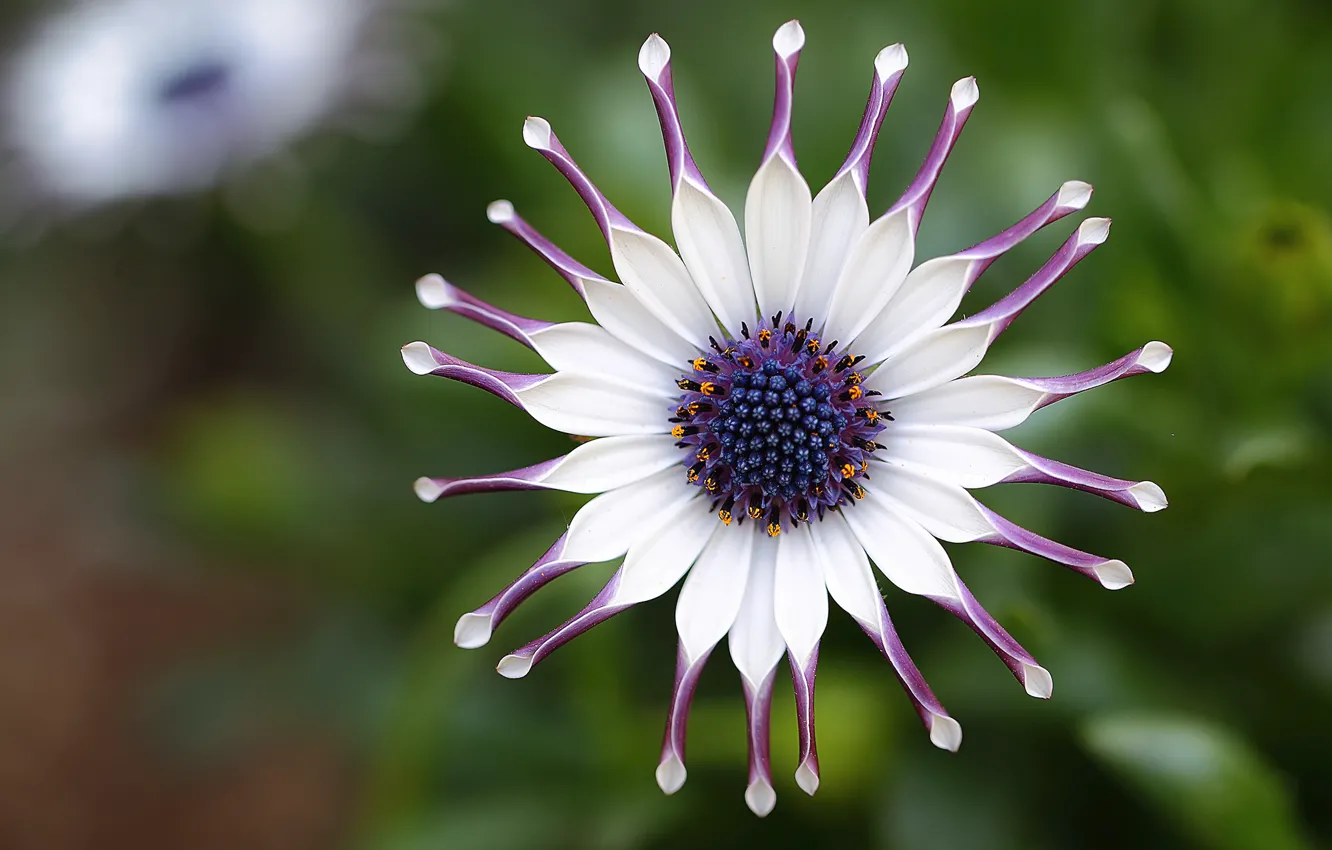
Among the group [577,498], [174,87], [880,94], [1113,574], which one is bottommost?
[1113,574]

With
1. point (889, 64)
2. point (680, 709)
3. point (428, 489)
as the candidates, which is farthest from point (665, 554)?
point (889, 64)

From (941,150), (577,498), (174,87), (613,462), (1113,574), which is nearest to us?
(1113,574)

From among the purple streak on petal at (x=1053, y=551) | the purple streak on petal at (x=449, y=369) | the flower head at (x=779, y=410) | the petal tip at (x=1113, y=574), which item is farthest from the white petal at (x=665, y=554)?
the petal tip at (x=1113, y=574)

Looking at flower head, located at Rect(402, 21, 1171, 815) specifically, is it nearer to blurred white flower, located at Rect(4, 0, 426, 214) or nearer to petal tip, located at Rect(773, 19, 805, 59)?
petal tip, located at Rect(773, 19, 805, 59)

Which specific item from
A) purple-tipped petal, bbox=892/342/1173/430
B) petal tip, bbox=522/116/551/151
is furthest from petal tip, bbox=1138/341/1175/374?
petal tip, bbox=522/116/551/151

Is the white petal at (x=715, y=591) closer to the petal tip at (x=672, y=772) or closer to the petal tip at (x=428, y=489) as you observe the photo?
the petal tip at (x=672, y=772)

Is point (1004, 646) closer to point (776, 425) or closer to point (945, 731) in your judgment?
point (945, 731)
